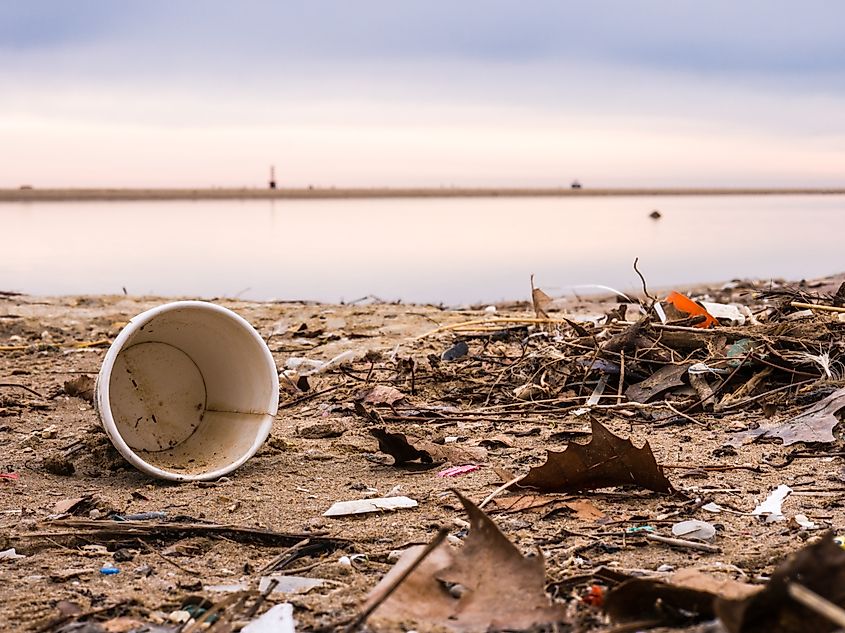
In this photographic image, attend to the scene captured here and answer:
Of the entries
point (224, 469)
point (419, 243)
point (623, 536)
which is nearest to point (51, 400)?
point (224, 469)

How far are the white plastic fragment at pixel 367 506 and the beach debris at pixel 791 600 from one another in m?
1.66

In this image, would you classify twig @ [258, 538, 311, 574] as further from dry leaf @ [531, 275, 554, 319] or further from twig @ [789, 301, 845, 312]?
twig @ [789, 301, 845, 312]

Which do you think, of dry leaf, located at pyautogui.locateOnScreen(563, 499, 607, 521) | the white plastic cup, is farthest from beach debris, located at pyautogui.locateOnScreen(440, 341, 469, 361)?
dry leaf, located at pyautogui.locateOnScreen(563, 499, 607, 521)

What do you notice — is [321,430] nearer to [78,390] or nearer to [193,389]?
[193,389]

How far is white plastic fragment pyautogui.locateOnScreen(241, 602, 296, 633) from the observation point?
215 centimetres

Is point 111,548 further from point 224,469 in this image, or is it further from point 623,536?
point 623,536

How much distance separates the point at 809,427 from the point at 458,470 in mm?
1462

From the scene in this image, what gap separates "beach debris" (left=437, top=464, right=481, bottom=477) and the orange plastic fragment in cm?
215

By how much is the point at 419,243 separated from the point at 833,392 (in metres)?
17.7

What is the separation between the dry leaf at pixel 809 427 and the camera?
152 inches

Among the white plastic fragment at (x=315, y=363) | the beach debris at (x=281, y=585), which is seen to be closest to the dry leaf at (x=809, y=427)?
the beach debris at (x=281, y=585)

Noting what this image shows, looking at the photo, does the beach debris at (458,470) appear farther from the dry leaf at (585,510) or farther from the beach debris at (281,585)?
the beach debris at (281,585)

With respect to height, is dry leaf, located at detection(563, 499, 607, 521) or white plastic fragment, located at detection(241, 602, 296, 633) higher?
white plastic fragment, located at detection(241, 602, 296, 633)

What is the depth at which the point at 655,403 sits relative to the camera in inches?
182
